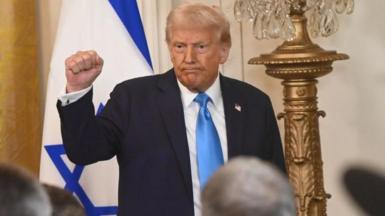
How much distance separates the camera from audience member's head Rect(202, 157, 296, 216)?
114cm

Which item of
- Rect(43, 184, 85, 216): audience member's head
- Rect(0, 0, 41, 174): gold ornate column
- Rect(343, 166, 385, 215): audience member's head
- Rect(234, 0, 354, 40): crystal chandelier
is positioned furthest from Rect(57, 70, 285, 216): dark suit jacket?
Rect(343, 166, 385, 215): audience member's head

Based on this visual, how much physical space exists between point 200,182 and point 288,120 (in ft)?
2.77

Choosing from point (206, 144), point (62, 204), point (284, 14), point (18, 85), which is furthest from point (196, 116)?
point (62, 204)

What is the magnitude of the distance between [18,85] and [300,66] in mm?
1183

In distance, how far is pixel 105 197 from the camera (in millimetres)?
3496

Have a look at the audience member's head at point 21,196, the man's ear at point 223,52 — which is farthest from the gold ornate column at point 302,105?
the audience member's head at point 21,196

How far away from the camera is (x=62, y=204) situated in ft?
4.23

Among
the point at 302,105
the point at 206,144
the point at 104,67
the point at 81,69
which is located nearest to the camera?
the point at 81,69

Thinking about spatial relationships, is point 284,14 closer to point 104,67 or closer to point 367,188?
point 104,67

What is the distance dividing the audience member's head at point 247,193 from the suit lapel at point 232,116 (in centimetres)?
149

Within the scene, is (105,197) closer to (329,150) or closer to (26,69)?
(26,69)

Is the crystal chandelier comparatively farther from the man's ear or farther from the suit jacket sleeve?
the suit jacket sleeve

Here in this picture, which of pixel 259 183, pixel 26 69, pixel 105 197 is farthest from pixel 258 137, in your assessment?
pixel 259 183

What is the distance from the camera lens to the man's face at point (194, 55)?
2.74 m
